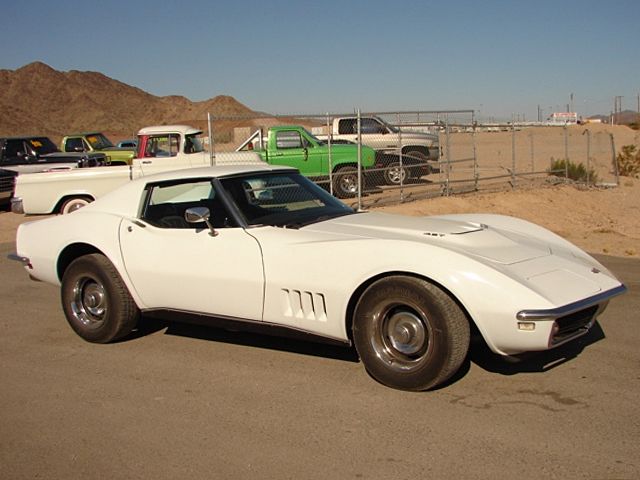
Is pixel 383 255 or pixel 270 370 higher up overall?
pixel 383 255

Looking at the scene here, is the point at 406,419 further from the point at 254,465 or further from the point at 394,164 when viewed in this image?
the point at 394,164

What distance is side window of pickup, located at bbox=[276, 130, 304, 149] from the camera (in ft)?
55.0

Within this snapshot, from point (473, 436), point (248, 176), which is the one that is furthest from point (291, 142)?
point (473, 436)

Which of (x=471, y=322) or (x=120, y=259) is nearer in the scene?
(x=471, y=322)

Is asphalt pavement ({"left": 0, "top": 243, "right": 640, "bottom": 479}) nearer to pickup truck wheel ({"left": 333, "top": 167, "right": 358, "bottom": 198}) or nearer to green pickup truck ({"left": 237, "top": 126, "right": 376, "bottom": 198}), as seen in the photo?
green pickup truck ({"left": 237, "top": 126, "right": 376, "bottom": 198})

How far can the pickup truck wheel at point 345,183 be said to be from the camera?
1693 centimetres

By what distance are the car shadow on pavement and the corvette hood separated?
857mm

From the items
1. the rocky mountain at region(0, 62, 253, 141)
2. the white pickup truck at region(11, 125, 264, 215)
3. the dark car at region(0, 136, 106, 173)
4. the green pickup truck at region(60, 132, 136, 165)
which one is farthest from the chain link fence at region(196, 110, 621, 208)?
the rocky mountain at region(0, 62, 253, 141)

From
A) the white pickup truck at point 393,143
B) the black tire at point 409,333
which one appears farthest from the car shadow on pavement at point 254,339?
the white pickup truck at point 393,143

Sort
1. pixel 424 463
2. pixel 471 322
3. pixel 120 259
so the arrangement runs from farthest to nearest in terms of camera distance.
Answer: pixel 120 259 → pixel 471 322 → pixel 424 463

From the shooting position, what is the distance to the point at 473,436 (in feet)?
12.9

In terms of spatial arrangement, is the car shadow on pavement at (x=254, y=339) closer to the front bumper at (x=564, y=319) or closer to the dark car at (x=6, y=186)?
the front bumper at (x=564, y=319)

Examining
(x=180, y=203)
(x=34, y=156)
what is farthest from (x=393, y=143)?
(x=180, y=203)

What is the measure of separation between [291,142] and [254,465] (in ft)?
44.4
